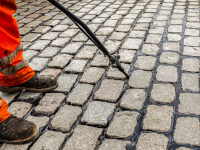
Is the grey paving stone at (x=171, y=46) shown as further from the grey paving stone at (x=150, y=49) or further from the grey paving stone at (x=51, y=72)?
the grey paving stone at (x=51, y=72)

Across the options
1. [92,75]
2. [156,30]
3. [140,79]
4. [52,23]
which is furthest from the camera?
[52,23]

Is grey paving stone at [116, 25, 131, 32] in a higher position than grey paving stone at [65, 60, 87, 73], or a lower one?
higher

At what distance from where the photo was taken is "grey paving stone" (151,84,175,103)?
1947 millimetres

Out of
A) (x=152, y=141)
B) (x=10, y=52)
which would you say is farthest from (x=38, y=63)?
(x=152, y=141)

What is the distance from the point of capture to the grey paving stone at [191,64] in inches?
91.7

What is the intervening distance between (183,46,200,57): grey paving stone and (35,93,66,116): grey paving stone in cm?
167

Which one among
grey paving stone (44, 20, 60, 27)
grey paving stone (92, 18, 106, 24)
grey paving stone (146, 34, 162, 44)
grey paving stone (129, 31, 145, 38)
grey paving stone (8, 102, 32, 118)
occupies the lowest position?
grey paving stone (8, 102, 32, 118)

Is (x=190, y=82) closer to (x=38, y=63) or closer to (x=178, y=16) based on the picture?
(x=38, y=63)

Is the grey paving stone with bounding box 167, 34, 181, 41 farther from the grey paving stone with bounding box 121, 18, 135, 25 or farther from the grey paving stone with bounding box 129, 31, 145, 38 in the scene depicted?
the grey paving stone with bounding box 121, 18, 135, 25

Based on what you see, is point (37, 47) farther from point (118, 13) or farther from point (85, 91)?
point (118, 13)

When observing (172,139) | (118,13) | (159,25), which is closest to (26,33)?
(118,13)

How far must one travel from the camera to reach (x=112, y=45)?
296cm

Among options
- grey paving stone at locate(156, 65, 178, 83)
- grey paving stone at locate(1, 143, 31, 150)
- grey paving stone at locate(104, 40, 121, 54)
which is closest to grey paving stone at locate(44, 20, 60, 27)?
grey paving stone at locate(104, 40, 121, 54)

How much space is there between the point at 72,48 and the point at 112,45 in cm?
58
